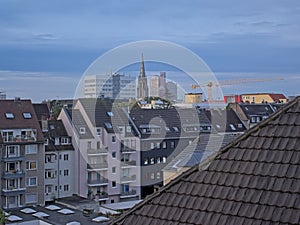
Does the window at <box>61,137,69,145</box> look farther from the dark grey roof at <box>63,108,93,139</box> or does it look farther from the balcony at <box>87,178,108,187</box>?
the balcony at <box>87,178,108,187</box>

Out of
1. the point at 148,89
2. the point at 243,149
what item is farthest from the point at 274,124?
the point at 148,89

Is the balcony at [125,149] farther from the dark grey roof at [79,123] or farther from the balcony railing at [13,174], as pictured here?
the balcony railing at [13,174]

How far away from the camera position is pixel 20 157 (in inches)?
1398

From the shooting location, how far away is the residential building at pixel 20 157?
35.0m

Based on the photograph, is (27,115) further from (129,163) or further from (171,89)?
(171,89)

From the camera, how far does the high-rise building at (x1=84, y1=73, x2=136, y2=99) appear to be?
12231 millimetres

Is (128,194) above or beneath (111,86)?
beneath

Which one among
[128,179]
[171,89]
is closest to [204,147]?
[171,89]

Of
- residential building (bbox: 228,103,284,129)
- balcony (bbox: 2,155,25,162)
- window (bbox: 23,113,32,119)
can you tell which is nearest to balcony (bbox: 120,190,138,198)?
balcony (bbox: 2,155,25,162)

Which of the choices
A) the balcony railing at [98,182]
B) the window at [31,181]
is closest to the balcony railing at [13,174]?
the window at [31,181]

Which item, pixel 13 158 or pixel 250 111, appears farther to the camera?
pixel 250 111

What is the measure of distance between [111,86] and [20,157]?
76.4 ft

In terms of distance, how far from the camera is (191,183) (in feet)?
19.5

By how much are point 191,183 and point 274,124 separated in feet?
3.68
